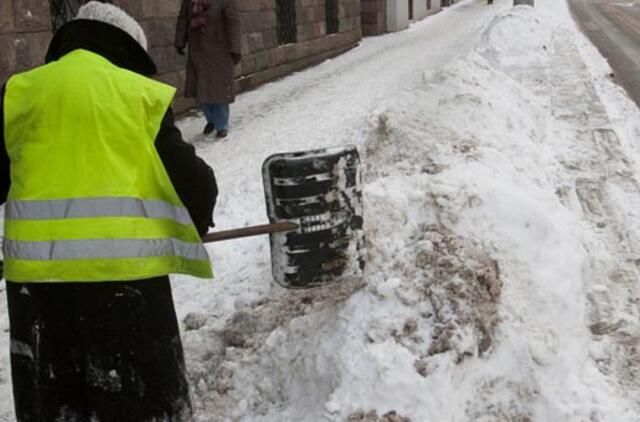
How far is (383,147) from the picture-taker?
527 cm

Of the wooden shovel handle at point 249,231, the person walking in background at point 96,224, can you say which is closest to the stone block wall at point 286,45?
the wooden shovel handle at point 249,231

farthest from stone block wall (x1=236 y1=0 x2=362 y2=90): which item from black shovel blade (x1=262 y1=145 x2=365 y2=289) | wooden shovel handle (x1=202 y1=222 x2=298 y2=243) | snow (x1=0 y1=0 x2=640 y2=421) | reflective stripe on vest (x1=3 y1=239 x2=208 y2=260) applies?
reflective stripe on vest (x1=3 y1=239 x2=208 y2=260)

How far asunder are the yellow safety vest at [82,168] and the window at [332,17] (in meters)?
13.6

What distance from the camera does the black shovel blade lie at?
272 cm

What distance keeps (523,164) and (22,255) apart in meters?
4.01

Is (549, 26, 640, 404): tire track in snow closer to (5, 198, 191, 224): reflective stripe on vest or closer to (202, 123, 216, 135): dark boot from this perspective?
(5, 198, 191, 224): reflective stripe on vest

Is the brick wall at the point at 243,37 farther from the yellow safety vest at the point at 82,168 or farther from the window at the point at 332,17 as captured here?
the yellow safety vest at the point at 82,168

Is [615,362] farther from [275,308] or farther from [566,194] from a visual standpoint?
[566,194]

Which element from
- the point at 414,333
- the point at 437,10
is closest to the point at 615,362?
the point at 414,333

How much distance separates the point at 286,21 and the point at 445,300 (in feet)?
34.0

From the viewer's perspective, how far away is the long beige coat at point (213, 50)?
→ 6898 mm

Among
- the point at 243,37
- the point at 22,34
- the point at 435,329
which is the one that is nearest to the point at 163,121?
the point at 435,329

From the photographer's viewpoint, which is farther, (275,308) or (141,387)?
(275,308)

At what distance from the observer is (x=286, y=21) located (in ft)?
41.2
